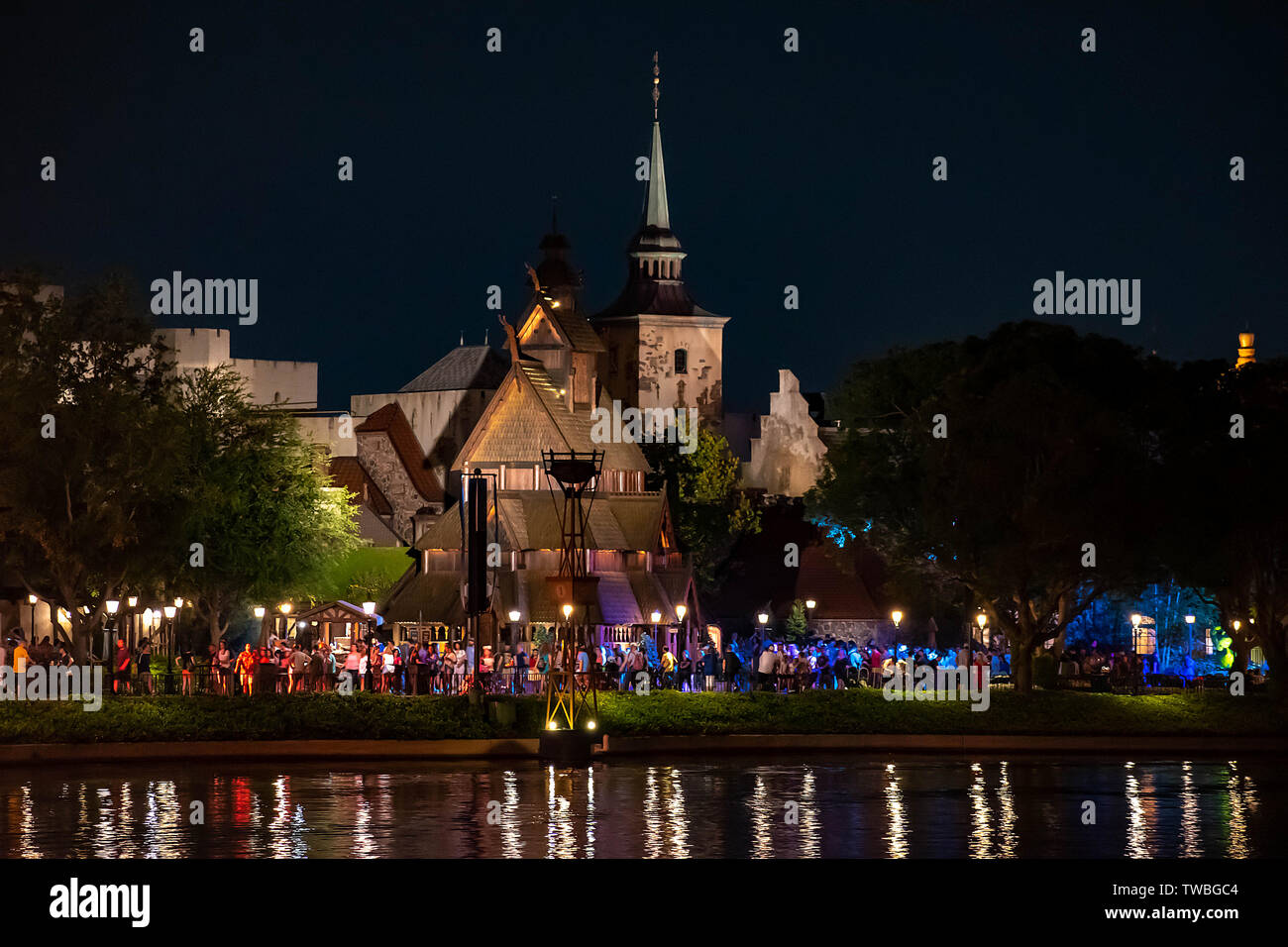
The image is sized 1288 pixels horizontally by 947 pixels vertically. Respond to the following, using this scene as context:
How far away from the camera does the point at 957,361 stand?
67875 mm

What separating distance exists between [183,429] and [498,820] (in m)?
28.2

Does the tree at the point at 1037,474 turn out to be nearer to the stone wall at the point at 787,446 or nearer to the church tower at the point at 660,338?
the stone wall at the point at 787,446

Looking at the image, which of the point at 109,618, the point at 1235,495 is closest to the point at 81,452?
the point at 109,618

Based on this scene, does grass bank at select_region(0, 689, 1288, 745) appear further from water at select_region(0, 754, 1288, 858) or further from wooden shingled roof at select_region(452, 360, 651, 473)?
wooden shingled roof at select_region(452, 360, 651, 473)

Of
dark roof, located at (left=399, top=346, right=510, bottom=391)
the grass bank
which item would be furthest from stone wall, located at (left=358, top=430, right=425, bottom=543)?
the grass bank

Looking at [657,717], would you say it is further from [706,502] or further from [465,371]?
[465,371]

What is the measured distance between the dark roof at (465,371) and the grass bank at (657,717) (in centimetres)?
7362

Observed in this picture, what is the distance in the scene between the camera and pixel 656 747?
4575cm

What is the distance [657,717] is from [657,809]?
530 inches

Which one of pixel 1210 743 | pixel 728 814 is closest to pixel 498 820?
pixel 728 814

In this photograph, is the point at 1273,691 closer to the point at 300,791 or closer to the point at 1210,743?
the point at 1210,743

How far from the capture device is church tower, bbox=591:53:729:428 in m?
134

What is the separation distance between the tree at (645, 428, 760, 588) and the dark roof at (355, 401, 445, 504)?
1200 cm

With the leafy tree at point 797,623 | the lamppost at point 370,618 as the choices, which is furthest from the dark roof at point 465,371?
the lamppost at point 370,618
